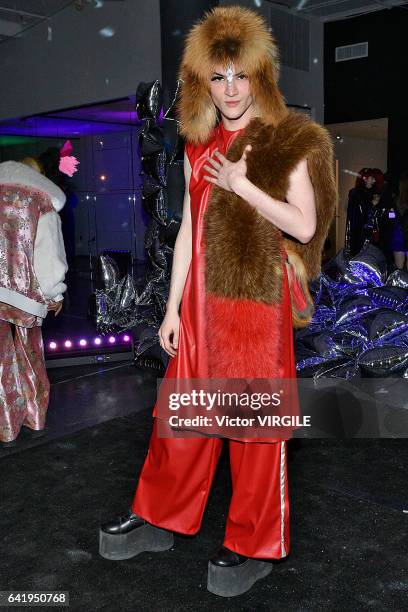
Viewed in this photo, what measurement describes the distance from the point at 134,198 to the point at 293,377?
9.63m

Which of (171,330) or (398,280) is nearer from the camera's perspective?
(171,330)

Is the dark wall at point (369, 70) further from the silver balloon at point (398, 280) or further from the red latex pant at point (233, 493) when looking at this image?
the red latex pant at point (233, 493)

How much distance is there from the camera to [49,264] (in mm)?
3211

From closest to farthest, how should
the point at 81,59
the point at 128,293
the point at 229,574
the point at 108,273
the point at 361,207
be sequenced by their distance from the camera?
the point at 229,574 → the point at 128,293 → the point at 108,273 → the point at 361,207 → the point at 81,59

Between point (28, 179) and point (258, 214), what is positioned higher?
point (28, 179)

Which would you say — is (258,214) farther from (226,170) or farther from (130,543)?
(130,543)

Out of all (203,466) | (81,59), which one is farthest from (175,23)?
(81,59)

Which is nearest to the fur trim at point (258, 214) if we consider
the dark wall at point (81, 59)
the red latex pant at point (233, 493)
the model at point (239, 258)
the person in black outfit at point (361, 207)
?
the model at point (239, 258)

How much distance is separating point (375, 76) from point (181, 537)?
8531 millimetres

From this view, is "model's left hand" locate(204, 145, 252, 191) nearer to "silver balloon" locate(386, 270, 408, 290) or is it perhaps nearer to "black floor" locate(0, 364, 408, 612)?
"black floor" locate(0, 364, 408, 612)

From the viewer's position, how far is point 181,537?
231 centimetres

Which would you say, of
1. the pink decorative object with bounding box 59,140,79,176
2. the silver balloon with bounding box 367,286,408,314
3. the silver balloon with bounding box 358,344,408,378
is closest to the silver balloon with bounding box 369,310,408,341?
the silver balloon with bounding box 358,344,408,378

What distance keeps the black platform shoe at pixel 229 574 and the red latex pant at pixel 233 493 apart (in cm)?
4

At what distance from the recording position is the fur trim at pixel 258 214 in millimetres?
1764
